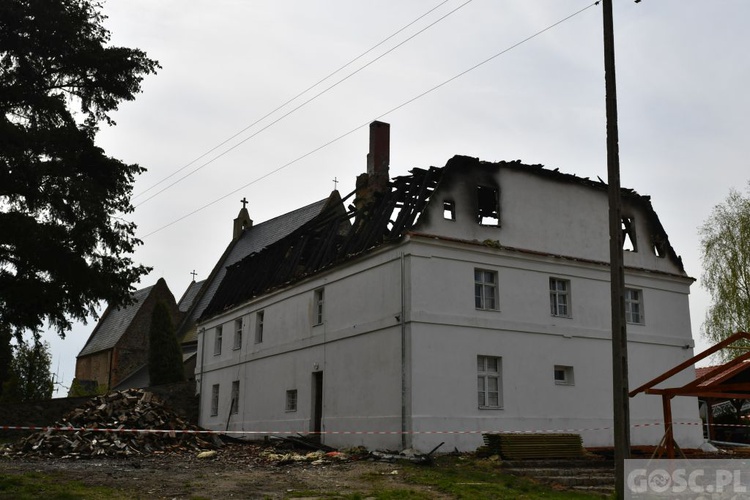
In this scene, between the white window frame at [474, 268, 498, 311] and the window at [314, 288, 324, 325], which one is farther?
the window at [314, 288, 324, 325]

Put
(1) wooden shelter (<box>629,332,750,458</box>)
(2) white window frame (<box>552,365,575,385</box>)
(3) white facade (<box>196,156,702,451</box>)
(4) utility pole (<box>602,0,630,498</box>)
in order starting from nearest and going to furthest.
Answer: (4) utility pole (<box>602,0,630,498</box>)
(1) wooden shelter (<box>629,332,750,458</box>)
(3) white facade (<box>196,156,702,451</box>)
(2) white window frame (<box>552,365,575,385</box>)

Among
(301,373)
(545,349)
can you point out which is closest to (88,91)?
(301,373)

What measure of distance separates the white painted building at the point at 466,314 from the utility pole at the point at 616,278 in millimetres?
8869

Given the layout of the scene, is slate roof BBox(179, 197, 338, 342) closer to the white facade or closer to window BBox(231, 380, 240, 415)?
window BBox(231, 380, 240, 415)

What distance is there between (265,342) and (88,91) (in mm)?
13479

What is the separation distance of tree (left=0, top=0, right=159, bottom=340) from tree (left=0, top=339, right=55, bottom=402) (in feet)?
103

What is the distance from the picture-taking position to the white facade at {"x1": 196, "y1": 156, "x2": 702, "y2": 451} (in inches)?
826

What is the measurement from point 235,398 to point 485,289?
13569 millimetres

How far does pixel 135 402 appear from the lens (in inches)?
1056

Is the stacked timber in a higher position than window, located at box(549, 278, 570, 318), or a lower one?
lower

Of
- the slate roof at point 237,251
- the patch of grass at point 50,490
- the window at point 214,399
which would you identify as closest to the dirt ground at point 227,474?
the patch of grass at point 50,490

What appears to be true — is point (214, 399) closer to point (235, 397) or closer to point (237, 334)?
point (235, 397)

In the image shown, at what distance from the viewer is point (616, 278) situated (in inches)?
487

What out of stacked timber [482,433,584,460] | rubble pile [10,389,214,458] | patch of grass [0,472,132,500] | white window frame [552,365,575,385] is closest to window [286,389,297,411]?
rubble pile [10,389,214,458]
